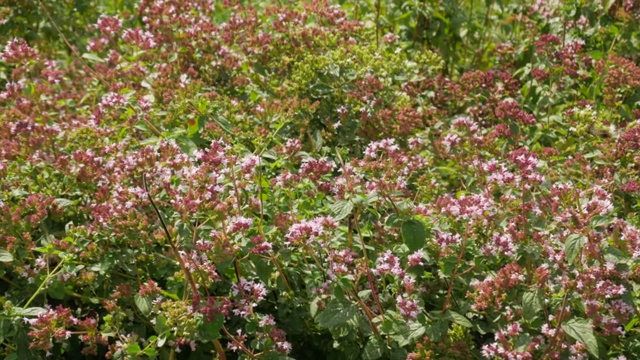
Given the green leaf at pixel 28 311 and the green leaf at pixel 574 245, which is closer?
the green leaf at pixel 574 245

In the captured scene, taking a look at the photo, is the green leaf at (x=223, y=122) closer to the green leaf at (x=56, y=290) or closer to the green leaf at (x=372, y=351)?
the green leaf at (x=56, y=290)

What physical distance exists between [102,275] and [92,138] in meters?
0.82

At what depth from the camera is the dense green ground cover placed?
274 cm

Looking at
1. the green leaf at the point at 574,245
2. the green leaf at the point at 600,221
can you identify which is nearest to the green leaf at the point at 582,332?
the green leaf at the point at 574,245

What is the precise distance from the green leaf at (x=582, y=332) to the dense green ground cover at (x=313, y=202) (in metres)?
0.01

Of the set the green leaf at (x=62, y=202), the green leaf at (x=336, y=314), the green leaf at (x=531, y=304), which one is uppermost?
the green leaf at (x=62, y=202)

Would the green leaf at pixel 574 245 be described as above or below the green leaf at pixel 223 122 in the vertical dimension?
below

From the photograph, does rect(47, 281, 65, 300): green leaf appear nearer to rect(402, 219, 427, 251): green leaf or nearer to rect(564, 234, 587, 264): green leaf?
rect(402, 219, 427, 251): green leaf

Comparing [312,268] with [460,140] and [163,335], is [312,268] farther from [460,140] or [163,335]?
[460,140]

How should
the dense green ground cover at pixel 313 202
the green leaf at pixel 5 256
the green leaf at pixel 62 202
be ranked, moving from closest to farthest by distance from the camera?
the dense green ground cover at pixel 313 202
the green leaf at pixel 5 256
the green leaf at pixel 62 202

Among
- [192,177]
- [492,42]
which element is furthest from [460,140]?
[492,42]

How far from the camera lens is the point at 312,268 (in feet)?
9.88

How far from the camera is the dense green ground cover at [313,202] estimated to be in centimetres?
274

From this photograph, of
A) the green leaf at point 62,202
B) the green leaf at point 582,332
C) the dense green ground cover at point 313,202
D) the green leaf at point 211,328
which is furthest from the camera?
the green leaf at point 62,202
